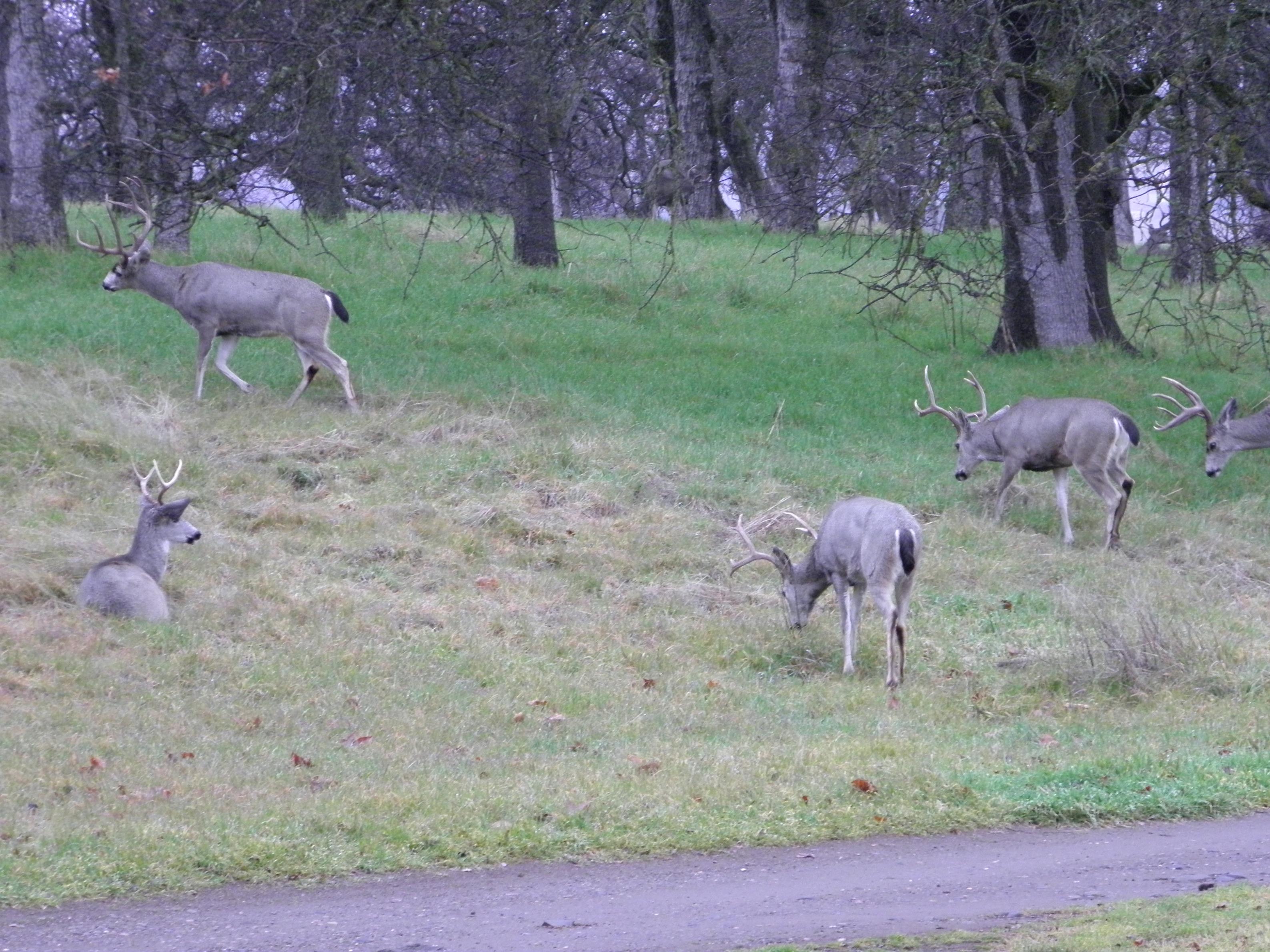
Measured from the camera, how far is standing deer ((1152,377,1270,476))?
61.2 ft

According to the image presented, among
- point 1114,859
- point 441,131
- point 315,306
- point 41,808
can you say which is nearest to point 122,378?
point 315,306

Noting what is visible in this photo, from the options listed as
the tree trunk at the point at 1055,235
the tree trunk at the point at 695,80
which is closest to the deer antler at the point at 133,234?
the tree trunk at the point at 1055,235

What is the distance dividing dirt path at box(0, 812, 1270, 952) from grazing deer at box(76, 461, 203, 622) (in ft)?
16.2

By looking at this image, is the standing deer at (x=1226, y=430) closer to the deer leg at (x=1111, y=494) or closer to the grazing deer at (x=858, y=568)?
the deer leg at (x=1111, y=494)

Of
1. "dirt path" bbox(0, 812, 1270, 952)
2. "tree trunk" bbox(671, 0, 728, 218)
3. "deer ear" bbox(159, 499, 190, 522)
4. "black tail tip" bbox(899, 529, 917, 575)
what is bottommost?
"dirt path" bbox(0, 812, 1270, 952)

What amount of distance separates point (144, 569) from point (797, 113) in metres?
14.8

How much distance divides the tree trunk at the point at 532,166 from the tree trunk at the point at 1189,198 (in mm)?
6621

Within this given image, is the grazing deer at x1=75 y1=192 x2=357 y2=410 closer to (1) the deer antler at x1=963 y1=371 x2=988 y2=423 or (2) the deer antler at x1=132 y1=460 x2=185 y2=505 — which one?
(2) the deer antler at x1=132 y1=460 x2=185 y2=505

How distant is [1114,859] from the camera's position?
772 cm

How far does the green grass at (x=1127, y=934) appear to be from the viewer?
596cm

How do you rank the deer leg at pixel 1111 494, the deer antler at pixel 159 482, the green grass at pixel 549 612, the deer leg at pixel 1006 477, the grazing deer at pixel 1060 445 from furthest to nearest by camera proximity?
the deer leg at pixel 1006 477 → the grazing deer at pixel 1060 445 → the deer leg at pixel 1111 494 → the deer antler at pixel 159 482 → the green grass at pixel 549 612

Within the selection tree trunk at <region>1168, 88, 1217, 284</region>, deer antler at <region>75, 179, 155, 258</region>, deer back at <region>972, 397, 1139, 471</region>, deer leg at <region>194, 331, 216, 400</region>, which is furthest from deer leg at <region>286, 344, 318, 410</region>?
tree trunk at <region>1168, 88, 1217, 284</region>

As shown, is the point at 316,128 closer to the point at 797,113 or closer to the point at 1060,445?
the point at 1060,445

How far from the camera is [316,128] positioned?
16797mm
